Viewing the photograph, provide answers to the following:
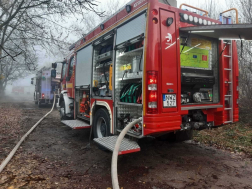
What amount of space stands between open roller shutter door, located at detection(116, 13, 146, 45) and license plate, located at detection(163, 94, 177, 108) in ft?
3.83

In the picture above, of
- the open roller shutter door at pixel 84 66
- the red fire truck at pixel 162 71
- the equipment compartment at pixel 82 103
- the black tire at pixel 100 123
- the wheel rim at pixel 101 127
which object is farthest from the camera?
the equipment compartment at pixel 82 103

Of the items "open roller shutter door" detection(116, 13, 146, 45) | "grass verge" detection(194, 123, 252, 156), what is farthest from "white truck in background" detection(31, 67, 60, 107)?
"open roller shutter door" detection(116, 13, 146, 45)

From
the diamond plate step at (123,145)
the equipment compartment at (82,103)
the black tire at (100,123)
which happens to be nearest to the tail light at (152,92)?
the diamond plate step at (123,145)

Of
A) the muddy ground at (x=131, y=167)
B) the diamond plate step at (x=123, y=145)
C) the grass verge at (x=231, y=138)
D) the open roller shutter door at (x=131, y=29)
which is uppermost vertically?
the open roller shutter door at (x=131, y=29)

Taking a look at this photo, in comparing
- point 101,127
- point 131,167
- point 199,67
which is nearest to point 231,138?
point 199,67

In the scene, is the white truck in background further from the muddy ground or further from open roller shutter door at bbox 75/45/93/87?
the muddy ground

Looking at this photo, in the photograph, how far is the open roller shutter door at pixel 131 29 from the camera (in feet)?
11.3

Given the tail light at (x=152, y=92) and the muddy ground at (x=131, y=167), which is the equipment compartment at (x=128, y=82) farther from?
the muddy ground at (x=131, y=167)

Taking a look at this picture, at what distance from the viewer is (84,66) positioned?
232 inches

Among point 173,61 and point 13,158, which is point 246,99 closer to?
point 173,61

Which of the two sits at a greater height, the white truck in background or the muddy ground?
the white truck in background

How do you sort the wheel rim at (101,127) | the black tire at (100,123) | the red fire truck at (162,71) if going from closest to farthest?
1. the red fire truck at (162,71)
2. the black tire at (100,123)
3. the wheel rim at (101,127)

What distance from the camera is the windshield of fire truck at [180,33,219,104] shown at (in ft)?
12.5

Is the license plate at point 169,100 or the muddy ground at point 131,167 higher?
the license plate at point 169,100
